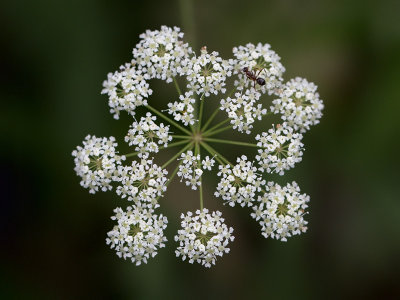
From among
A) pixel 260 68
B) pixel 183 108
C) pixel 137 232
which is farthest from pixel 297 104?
pixel 137 232

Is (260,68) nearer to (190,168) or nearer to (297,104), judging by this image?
(297,104)

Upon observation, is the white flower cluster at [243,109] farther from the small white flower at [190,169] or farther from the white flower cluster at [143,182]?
the white flower cluster at [143,182]

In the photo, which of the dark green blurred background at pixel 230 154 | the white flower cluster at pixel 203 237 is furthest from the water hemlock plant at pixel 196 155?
the dark green blurred background at pixel 230 154

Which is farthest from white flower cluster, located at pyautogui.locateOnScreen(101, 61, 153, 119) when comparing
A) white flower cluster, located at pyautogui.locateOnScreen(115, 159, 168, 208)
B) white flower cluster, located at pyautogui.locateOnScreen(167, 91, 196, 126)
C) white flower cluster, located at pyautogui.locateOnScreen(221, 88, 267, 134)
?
white flower cluster, located at pyautogui.locateOnScreen(221, 88, 267, 134)

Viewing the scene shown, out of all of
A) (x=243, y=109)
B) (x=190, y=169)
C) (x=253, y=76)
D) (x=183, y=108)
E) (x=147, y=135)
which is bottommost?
(x=190, y=169)
